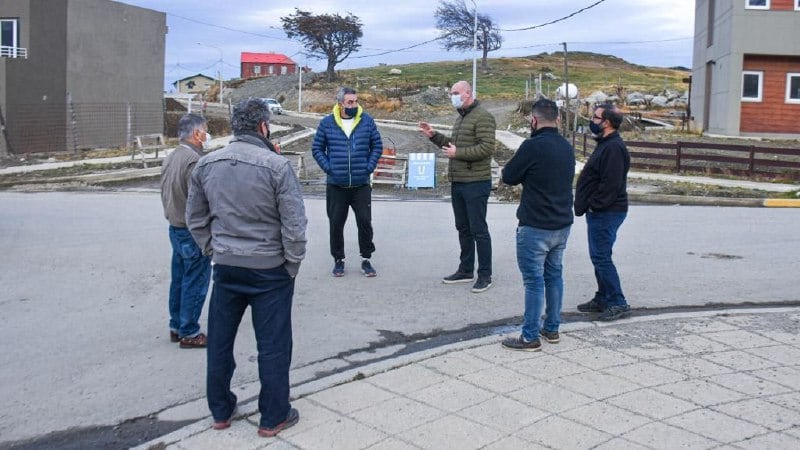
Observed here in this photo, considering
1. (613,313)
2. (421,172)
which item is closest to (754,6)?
(421,172)

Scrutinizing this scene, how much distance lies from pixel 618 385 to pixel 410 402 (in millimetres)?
1335

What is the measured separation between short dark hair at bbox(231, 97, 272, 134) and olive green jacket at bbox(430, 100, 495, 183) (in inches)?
131

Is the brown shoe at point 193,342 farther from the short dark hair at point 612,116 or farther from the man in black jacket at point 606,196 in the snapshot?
the short dark hair at point 612,116

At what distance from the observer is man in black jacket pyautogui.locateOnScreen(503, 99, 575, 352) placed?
19.6 ft

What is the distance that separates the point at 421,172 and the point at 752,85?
19.2 metres

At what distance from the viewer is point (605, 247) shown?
270 inches

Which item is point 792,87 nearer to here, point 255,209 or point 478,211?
point 478,211

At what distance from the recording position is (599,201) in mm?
6816

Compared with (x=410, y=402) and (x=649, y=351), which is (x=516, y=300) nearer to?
(x=649, y=351)

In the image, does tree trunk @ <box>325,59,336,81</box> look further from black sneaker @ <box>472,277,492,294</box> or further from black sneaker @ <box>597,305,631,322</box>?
black sneaker @ <box>597,305,631,322</box>

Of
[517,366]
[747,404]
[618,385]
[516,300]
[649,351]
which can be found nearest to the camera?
[747,404]

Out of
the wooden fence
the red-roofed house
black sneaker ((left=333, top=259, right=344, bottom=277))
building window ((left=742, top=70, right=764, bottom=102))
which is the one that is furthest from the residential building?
black sneaker ((left=333, top=259, right=344, bottom=277))

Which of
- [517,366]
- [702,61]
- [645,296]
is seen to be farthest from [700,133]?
[517,366]

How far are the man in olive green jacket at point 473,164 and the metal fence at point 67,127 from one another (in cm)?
2165
